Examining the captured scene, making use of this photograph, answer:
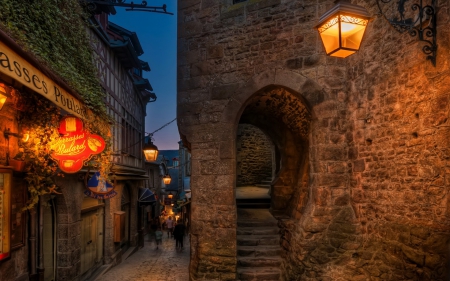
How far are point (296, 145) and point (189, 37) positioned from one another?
149 inches

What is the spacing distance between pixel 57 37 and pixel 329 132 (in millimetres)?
4871

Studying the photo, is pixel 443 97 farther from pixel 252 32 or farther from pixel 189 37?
pixel 189 37

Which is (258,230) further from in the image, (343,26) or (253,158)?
(253,158)

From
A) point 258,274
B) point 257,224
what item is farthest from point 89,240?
point 258,274

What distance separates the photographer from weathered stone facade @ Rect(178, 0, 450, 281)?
410 cm

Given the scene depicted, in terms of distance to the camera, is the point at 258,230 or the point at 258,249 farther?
the point at 258,230

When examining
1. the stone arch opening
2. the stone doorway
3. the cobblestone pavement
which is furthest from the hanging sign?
the stone doorway

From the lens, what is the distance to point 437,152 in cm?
389

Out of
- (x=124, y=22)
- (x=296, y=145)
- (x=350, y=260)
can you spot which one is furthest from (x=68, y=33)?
(x=124, y=22)

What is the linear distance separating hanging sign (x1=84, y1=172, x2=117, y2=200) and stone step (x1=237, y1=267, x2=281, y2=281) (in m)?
3.93

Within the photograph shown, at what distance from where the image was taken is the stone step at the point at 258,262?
6.68 m

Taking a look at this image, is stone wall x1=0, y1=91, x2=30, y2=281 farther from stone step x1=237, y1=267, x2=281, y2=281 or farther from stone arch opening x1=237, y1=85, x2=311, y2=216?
stone arch opening x1=237, y1=85, x2=311, y2=216

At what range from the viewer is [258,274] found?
6449mm

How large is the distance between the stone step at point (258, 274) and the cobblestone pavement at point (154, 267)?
259cm
